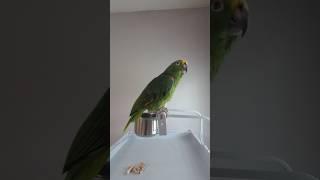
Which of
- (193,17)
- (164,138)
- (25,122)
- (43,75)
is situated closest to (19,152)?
(25,122)

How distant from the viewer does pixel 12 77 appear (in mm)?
399

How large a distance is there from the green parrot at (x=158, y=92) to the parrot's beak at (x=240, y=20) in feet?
0.38

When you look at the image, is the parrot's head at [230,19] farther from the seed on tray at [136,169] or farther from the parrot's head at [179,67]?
the seed on tray at [136,169]

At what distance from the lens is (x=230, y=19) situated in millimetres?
285

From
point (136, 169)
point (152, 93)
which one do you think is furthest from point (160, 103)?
point (136, 169)

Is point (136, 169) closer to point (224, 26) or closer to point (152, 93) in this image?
point (152, 93)

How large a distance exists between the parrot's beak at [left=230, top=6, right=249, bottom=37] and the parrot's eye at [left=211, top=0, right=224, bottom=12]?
23 millimetres

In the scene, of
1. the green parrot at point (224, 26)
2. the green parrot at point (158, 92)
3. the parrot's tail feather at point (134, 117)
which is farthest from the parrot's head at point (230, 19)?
the parrot's tail feather at point (134, 117)

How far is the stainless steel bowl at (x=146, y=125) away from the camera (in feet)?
1.35

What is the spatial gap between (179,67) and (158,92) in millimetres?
69

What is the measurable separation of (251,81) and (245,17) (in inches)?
3.7

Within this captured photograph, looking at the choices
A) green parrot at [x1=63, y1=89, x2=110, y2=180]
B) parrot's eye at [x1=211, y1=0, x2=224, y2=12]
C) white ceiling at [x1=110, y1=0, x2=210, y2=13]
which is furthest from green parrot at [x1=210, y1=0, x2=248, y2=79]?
green parrot at [x1=63, y1=89, x2=110, y2=180]

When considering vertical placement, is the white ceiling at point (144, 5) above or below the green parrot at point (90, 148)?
above

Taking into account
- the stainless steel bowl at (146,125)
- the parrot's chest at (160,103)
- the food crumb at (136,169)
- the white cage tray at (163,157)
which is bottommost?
the food crumb at (136,169)
